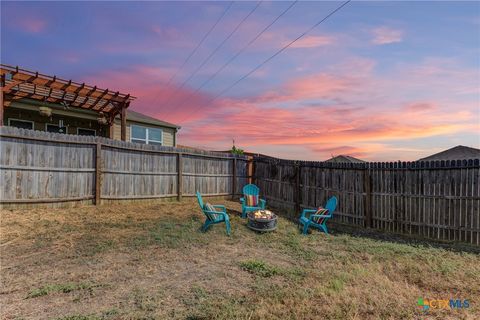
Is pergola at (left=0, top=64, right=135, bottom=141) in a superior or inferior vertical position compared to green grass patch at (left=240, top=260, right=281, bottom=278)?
superior

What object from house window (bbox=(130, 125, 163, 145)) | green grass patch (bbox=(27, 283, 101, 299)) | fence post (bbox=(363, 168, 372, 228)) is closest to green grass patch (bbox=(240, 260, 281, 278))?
green grass patch (bbox=(27, 283, 101, 299))

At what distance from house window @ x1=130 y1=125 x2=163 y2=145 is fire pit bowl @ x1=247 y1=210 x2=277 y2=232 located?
1042 cm

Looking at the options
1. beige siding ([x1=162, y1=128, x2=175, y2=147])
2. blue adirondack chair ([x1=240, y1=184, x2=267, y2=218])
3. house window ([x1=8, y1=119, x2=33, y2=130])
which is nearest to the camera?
blue adirondack chair ([x1=240, y1=184, x2=267, y2=218])

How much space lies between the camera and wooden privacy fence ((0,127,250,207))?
7156 mm

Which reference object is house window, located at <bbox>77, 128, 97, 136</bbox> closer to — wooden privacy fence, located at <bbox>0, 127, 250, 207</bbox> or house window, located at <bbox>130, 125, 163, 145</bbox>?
house window, located at <bbox>130, 125, 163, 145</bbox>

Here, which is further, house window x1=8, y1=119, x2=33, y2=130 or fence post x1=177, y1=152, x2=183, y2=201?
house window x1=8, y1=119, x2=33, y2=130

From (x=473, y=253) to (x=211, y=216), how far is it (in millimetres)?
5833

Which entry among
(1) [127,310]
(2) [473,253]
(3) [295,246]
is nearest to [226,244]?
(3) [295,246]

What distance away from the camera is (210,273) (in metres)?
4.11

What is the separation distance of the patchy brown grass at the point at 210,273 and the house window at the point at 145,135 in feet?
27.7

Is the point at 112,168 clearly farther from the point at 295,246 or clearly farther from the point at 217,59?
the point at 217,59

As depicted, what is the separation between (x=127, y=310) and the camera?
9.58 feet

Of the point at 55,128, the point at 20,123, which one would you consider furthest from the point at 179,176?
the point at 20,123

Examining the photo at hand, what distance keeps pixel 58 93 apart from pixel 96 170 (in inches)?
226
